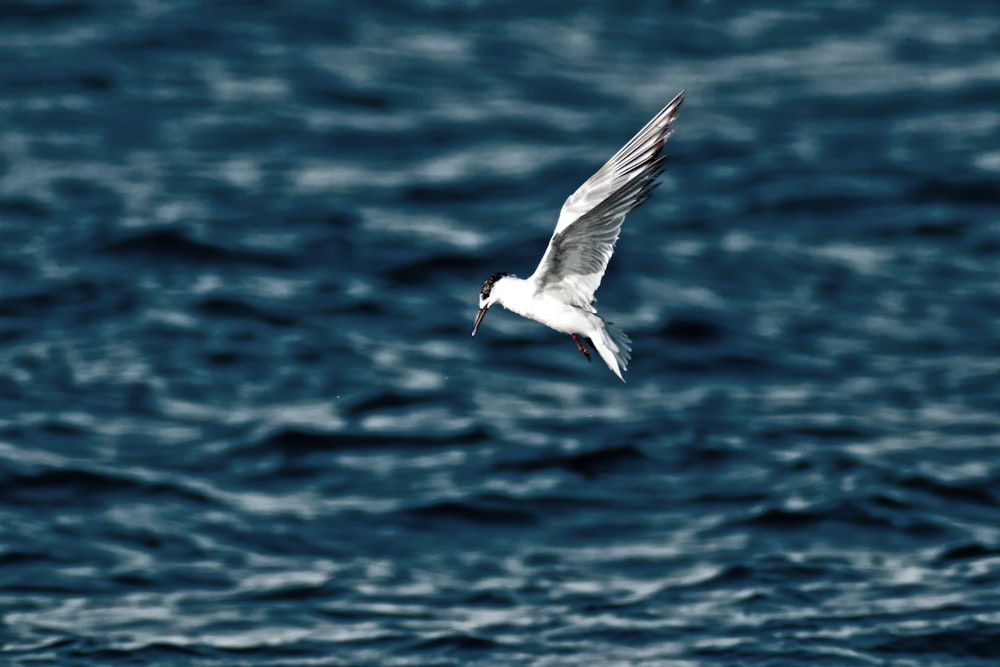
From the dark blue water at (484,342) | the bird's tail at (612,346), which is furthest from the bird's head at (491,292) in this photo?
the dark blue water at (484,342)

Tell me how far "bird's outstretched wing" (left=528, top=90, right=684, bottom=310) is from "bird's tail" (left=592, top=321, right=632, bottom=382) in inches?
7.9

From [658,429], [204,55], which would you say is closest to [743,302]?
[658,429]

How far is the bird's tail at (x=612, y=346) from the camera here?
9492mm

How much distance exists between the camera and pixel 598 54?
27.3m

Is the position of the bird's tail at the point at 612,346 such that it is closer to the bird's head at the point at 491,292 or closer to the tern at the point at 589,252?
the tern at the point at 589,252

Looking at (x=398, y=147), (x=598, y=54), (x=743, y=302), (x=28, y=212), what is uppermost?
(x=598, y=54)

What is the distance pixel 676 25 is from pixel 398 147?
19.4 ft

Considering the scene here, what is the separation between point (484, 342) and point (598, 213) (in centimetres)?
1196

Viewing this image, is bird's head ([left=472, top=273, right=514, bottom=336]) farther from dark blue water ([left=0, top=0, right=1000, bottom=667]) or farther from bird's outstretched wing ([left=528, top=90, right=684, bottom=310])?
dark blue water ([left=0, top=0, right=1000, bottom=667])

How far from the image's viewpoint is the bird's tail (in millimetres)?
9492

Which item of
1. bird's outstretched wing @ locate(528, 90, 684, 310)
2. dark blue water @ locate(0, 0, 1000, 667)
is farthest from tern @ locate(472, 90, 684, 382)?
dark blue water @ locate(0, 0, 1000, 667)

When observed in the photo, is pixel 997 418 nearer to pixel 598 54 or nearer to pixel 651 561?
pixel 651 561

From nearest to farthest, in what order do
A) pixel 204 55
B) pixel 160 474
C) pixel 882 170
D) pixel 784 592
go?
pixel 784 592 < pixel 160 474 < pixel 882 170 < pixel 204 55

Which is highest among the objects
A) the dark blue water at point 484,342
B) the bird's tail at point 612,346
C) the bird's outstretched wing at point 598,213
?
the dark blue water at point 484,342
